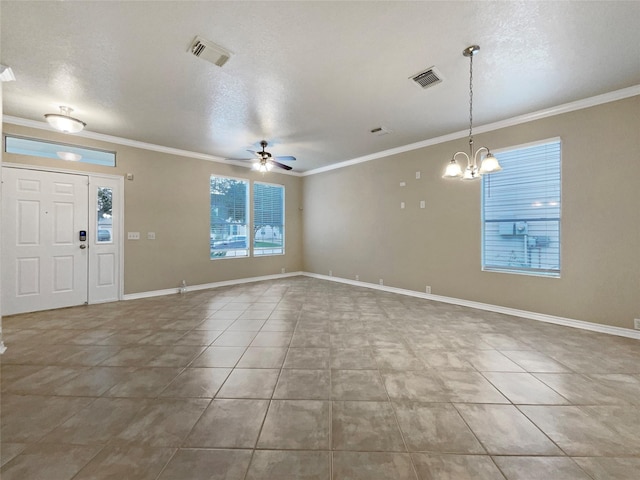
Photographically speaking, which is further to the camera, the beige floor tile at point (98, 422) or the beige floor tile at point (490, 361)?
the beige floor tile at point (490, 361)

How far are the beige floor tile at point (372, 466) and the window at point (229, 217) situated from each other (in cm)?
543

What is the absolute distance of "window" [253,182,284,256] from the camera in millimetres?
6762

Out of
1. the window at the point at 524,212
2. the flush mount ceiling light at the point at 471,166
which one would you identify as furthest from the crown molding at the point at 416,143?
the flush mount ceiling light at the point at 471,166

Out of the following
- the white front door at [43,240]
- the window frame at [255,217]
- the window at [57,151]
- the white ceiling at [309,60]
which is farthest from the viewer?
the window frame at [255,217]

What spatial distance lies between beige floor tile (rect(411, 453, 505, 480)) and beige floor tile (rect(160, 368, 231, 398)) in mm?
1544

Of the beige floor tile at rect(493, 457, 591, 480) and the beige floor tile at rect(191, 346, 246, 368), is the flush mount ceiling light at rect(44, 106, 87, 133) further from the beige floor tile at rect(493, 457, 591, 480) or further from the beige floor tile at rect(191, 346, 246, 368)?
the beige floor tile at rect(493, 457, 591, 480)

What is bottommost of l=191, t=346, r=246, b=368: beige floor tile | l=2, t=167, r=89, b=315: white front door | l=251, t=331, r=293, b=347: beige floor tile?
l=191, t=346, r=246, b=368: beige floor tile

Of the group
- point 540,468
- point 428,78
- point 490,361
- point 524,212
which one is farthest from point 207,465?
point 524,212

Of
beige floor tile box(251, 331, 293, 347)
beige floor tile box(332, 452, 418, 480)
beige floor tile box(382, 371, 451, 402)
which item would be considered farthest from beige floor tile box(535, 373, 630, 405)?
beige floor tile box(251, 331, 293, 347)

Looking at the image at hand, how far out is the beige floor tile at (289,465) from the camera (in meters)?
1.33

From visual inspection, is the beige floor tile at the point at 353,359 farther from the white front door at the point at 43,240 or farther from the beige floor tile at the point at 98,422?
the white front door at the point at 43,240

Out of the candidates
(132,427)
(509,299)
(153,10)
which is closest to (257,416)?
(132,427)

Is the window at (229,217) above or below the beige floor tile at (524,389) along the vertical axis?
above

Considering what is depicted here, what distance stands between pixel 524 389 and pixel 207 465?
94.9 inches
